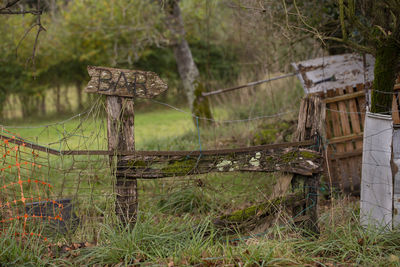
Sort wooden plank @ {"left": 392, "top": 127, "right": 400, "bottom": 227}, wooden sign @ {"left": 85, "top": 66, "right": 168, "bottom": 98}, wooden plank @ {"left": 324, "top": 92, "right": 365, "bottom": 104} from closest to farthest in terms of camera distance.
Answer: wooden sign @ {"left": 85, "top": 66, "right": 168, "bottom": 98} < wooden plank @ {"left": 392, "top": 127, "right": 400, "bottom": 227} < wooden plank @ {"left": 324, "top": 92, "right": 365, "bottom": 104}

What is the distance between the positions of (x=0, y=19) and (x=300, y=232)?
13412 millimetres

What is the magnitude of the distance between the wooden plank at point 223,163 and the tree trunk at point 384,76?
1.30 meters

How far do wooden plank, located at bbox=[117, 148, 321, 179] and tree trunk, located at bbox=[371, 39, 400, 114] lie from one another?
1.30 meters

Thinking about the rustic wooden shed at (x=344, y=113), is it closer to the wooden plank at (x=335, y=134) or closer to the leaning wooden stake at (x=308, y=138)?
the wooden plank at (x=335, y=134)

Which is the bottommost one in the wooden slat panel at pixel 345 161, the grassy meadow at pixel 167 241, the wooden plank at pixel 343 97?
the grassy meadow at pixel 167 241

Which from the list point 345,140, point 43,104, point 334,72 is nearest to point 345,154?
point 345,140

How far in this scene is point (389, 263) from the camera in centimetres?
340

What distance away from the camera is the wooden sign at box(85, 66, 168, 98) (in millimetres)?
3842

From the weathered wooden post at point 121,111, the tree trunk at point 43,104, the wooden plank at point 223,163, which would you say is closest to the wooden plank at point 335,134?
the wooden plank at point 223,163

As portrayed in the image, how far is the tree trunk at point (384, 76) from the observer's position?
4691mm

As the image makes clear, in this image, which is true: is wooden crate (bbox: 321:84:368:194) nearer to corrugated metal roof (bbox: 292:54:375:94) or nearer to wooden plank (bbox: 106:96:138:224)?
corrugated metal roof (bbox: 292:54:375:94)

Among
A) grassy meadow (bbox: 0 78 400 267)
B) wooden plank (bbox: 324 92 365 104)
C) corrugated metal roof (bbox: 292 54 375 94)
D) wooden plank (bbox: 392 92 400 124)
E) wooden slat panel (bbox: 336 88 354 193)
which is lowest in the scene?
grassy meadow (bbox: 0 78 400 267)

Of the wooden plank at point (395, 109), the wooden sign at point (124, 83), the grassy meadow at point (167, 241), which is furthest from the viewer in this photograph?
the wooden plank at point (395, 109)

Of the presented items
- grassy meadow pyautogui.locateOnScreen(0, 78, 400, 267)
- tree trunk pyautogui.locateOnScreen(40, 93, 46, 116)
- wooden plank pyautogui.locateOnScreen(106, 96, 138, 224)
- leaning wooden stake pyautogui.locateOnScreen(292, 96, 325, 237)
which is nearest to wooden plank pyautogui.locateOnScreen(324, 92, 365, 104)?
→ leaning wooden stake pyautogui.locateOnScreen(292, 96, 325, 237)
